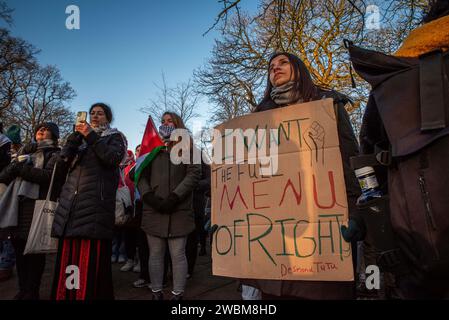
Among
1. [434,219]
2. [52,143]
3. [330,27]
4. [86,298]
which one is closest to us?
[434,219]

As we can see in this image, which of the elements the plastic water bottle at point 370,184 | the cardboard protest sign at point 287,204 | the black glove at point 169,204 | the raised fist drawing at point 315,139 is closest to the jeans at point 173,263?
the black glove at point 169,204

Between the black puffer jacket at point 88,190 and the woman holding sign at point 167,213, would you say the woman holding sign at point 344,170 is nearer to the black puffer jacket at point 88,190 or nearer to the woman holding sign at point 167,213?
the woman holding sign at point 167,213

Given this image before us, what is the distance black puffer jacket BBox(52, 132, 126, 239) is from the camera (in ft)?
8.66

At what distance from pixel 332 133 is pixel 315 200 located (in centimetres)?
32

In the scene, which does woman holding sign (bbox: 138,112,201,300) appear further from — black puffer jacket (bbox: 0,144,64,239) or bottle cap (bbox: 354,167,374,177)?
bottle cap (bbox: 354,167,374,177)

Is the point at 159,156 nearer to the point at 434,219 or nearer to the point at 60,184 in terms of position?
the point at 60,184

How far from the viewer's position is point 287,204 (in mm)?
1507

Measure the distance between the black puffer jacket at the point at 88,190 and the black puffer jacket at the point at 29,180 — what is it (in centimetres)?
29

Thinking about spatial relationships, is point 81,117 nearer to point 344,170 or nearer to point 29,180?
point 29,180

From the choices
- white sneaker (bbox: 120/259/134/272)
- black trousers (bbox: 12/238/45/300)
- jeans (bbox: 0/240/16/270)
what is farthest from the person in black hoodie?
white sneaker (bbox: 120/259/134/272)

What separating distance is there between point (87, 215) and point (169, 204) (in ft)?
2.28

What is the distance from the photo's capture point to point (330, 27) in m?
12.6

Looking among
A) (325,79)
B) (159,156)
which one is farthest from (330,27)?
(159,156)

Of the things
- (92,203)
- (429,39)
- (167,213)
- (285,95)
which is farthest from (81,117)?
(429,39)
